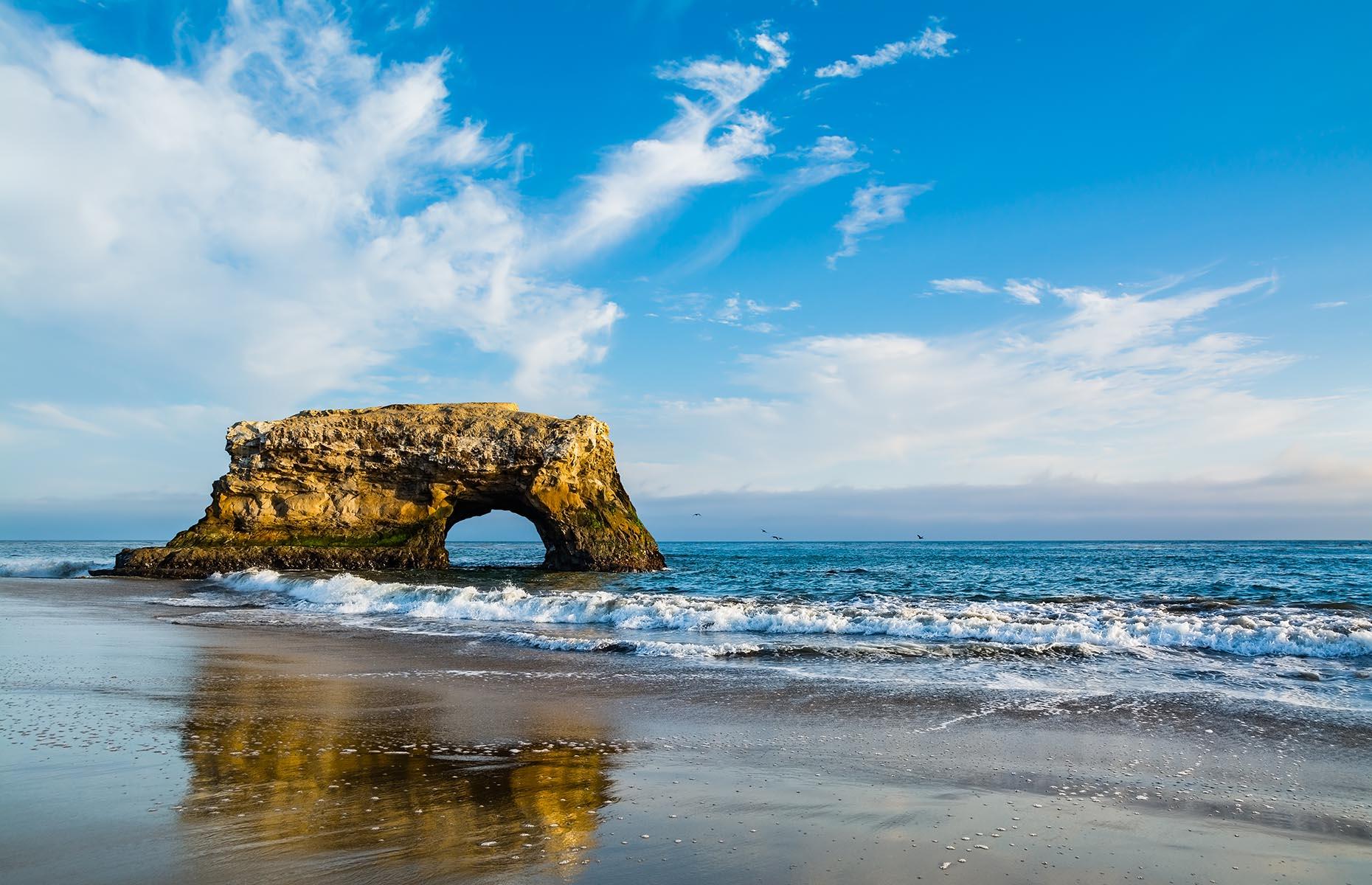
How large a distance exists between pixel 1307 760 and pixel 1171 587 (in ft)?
69.9

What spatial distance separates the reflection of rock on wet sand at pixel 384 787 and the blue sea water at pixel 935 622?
5.17m

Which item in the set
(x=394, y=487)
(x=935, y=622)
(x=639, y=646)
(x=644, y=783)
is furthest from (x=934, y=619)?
(x=394, y=487)

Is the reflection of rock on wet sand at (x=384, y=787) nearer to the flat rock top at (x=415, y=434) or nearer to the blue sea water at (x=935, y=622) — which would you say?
the blue sea water at (x=935, y=622)

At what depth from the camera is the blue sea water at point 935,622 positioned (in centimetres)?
1024

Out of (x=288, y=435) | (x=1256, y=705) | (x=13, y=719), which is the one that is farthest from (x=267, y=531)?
(x=1256, y=705)

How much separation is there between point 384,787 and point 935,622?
11.3m

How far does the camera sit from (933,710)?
310 inches

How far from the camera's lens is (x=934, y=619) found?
1422 centimetres

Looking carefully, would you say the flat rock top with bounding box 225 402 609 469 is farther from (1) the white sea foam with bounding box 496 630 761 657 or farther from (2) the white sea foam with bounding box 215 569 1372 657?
(1) the white sea foam with bounding box 496 630 761 657

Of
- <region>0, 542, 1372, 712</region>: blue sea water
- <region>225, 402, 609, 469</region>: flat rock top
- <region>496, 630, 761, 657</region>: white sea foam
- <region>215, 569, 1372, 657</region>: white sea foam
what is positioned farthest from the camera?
<region>225, 402, 609, 469</region>: flat rock top

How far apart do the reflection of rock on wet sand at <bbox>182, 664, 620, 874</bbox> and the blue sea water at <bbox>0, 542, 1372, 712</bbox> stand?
5.17 meters

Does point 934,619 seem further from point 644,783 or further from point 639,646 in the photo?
point 644,783

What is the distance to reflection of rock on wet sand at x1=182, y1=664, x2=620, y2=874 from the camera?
376cm

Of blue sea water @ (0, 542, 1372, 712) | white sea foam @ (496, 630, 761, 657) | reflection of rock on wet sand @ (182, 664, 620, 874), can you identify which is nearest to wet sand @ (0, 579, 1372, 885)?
reflection of rock on wet sand @ (182, 664, 620, 874)
